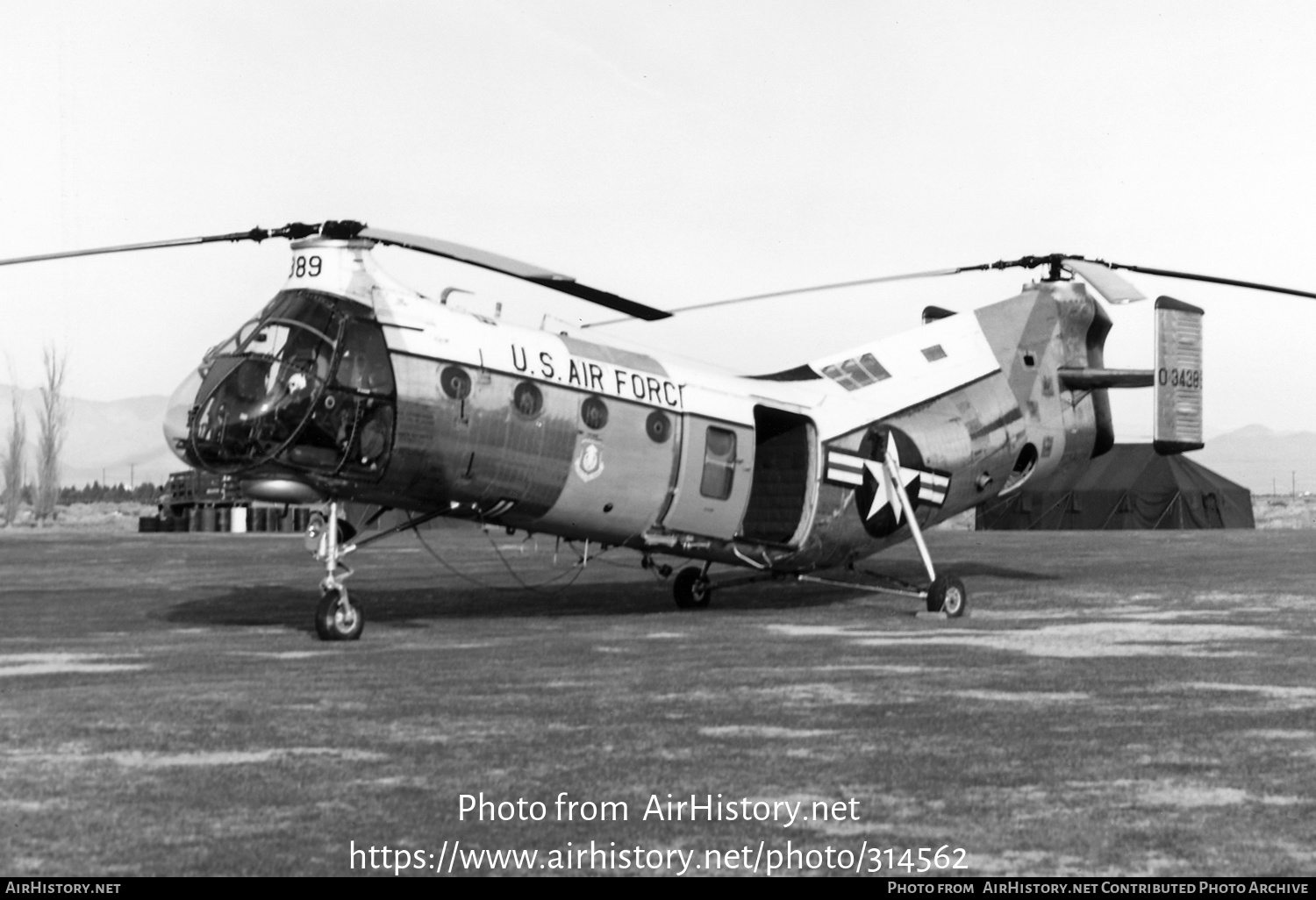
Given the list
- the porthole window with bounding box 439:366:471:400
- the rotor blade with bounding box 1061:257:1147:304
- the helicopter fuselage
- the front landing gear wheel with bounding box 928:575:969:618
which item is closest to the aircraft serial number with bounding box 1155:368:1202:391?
the rotor blade with bounding box 1061:257:1147:304

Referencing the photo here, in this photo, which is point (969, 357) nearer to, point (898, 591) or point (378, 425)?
point (898, 591)

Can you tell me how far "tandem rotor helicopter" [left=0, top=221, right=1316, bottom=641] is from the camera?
1750cm

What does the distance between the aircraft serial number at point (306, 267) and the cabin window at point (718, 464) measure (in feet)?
19.5

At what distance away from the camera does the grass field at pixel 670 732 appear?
838 centimetres

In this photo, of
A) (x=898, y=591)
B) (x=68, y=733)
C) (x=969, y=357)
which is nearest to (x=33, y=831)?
(x=68, y=733)

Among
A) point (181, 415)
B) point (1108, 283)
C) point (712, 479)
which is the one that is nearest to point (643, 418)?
point (712, 479)

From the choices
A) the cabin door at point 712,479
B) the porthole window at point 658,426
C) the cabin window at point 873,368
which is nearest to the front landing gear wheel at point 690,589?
the cabin door at point 712,479

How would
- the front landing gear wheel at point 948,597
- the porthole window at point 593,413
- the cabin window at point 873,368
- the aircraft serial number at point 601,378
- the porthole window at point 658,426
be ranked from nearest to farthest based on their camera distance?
1. the aircraft serial number at point 601,378
2. the porthole window at point 593,413
3. the porthole window at point 658,426
4. the front landing gear wheel at point 948,597
5. the cabin window at point 873,368

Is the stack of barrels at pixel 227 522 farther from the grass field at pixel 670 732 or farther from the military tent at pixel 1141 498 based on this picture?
the grass field at pixel 670 732

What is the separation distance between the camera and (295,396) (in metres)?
17.2

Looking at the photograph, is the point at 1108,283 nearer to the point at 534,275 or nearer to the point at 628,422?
the point at 628,422

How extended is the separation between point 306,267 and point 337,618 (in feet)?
13.9

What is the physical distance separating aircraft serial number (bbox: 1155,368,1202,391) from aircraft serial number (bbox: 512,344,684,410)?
818cm

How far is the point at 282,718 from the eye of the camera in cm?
1223
